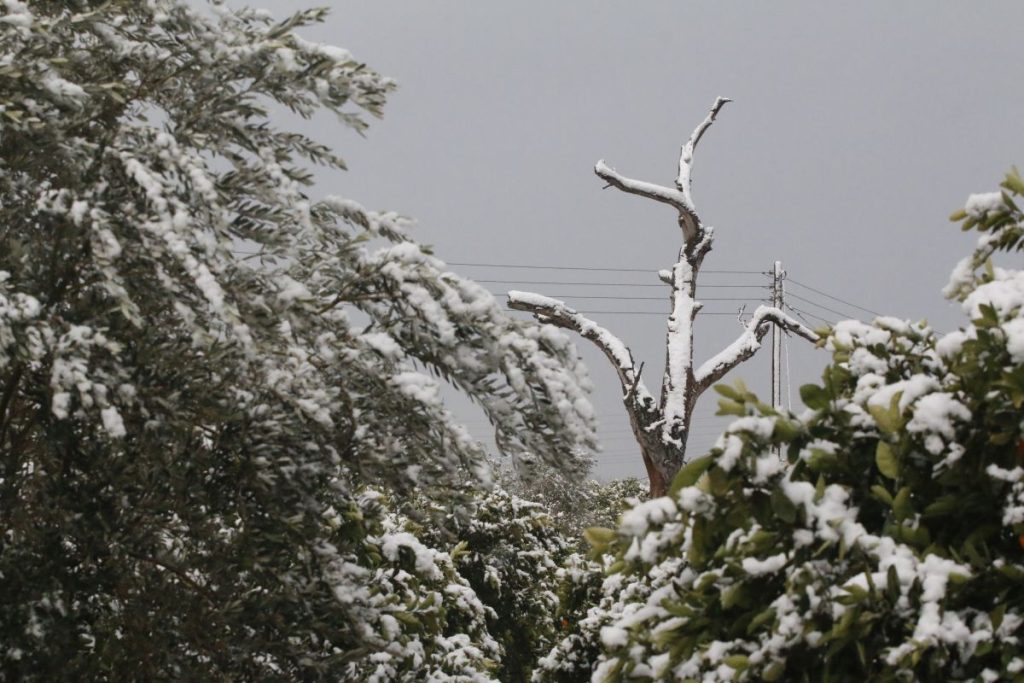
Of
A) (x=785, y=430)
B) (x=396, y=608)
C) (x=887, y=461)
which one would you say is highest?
(x=396, y=608)

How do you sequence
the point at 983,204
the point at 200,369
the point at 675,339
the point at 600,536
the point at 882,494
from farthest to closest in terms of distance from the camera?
the point at 675,339 → the point at 200,369 → the point at 983,204 → the point at 600,536 → the point at 882,494

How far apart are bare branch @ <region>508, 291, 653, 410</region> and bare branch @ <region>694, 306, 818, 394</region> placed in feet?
3.33

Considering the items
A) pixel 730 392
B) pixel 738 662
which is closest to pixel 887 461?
pixel 730 392

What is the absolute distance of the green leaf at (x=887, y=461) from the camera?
2936 millimetres

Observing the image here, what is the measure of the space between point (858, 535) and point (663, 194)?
45.6ft

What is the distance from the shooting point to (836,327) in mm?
3666

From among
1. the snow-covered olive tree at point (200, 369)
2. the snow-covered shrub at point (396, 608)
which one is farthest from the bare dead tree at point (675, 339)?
the snow-covered olive tree at point (200, 369)

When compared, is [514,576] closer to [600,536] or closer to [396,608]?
[396,608]

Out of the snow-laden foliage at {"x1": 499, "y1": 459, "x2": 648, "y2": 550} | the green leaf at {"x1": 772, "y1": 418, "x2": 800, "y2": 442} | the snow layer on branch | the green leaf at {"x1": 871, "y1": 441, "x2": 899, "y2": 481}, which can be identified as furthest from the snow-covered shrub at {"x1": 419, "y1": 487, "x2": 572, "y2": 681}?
the green leaf at {"x1": 871, "y1": 441, "x2": 899, "y2": 481}

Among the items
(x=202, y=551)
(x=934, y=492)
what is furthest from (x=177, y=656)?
(x=934, y=492)

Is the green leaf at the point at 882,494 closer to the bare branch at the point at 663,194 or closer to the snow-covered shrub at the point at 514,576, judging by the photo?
the snow-covered shrub at the point at 514,576

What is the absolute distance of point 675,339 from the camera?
1614cm

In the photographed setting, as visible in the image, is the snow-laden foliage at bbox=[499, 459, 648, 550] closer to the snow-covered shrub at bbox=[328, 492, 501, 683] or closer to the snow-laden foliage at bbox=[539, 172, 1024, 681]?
the snow-covered shrub at bbox=[328, 492, 501, 683]

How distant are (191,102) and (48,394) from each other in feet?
4.35
